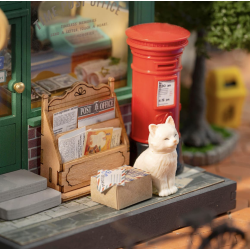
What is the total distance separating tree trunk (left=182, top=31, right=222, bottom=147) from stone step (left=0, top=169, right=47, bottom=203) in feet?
9.50

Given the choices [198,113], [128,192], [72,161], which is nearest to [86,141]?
[72,161]

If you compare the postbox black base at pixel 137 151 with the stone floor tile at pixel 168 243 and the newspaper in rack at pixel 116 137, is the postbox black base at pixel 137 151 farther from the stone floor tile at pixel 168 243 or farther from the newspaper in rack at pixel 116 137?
the stone floor tile at pixel 168 243

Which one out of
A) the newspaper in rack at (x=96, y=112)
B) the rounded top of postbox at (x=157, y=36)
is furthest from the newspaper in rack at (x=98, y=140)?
the rounded top of postbox at (x=157, y=36)

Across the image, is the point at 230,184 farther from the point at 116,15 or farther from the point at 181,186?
the point at 116,15

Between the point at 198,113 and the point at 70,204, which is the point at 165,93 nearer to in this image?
the point at 70,204

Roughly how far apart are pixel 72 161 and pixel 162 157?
804 millimetres

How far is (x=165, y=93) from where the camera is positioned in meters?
5.49

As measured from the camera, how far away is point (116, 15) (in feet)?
19.6

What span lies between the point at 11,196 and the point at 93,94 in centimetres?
122

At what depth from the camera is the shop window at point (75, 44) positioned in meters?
5.47

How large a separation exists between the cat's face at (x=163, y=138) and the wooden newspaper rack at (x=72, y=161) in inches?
22.5

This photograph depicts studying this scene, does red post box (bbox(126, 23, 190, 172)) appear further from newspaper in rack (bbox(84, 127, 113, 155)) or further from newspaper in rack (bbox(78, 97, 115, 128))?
newspaper in rack (bbox(84, 127, 113, 155))

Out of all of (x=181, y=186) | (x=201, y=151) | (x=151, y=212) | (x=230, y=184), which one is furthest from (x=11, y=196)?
(x=201, y=151)

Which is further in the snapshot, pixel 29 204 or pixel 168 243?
pixel 168 243
